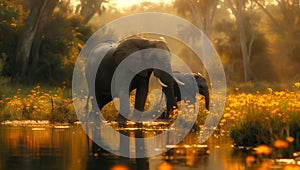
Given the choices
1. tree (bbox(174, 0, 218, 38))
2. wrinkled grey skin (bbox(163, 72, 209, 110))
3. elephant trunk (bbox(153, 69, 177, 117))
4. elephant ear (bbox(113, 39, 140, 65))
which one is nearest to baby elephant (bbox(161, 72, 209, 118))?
wrinkled grey skin (bbox(163, 72, 209, 110))

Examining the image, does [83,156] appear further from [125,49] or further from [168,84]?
[125,49]

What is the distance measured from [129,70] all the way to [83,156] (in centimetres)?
868

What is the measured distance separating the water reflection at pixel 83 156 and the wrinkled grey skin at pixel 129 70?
3.90 metres

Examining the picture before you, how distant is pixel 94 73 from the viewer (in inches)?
1005

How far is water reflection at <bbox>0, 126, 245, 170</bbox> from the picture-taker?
13.3 m

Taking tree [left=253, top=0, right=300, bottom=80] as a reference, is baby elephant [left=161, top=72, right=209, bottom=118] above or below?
below

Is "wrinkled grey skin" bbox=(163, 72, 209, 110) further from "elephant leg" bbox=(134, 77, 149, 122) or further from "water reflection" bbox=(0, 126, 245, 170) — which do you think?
"water reflection" bbox=(0, 126, 245, 170)

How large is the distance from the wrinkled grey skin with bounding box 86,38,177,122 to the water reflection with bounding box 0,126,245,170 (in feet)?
12.8

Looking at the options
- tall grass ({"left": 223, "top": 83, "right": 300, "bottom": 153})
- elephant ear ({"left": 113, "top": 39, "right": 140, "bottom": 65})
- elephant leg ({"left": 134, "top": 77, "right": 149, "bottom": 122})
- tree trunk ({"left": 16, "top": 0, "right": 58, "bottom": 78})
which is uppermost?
tree trunk ({"left": 16, "top": 0, "right": 58, "bottom": 78})

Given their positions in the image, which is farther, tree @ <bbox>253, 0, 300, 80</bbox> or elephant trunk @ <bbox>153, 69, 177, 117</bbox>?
tree @ <bbox>253, 0, 300, 80</bbox>

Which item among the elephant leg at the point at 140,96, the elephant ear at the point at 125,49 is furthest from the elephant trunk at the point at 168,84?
the elephant ear at the point at 125,49

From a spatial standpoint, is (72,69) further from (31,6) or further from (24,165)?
(24,165)

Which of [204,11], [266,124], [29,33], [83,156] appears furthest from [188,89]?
[204,11]

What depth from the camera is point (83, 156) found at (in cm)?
1484
